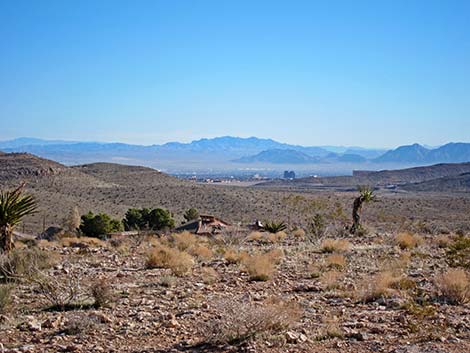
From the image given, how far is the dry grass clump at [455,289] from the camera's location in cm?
1138

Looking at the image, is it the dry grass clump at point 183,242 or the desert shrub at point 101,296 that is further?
the dry grass clump at point 183,242

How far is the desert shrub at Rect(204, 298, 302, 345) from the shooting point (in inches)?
337

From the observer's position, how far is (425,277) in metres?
14.6

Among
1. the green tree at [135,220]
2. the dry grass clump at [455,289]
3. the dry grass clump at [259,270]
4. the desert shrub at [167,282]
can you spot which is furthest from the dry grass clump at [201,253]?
the green tree at [135,220]

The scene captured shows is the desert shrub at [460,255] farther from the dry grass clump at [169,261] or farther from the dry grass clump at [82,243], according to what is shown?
the dry grass clump at [82,243]

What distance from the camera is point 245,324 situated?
28.4ft

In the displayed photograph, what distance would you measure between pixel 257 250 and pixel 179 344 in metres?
12.5

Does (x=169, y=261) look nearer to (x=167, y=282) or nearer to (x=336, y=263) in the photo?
(x=167, y=282)

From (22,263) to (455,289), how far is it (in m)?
9.98

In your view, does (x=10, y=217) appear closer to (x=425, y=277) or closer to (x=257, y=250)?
(x=257, y=250)

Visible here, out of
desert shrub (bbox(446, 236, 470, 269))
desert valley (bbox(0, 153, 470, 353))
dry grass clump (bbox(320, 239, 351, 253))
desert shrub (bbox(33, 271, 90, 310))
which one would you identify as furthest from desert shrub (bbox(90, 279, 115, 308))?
dry grass clump (bbox(320, 239, 351, 253))

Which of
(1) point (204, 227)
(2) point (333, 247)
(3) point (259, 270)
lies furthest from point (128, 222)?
(3) point (259, 270)

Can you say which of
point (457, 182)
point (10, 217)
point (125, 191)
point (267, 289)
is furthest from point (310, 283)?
point (457, 182)

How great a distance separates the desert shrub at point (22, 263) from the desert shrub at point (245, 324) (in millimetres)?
6025
